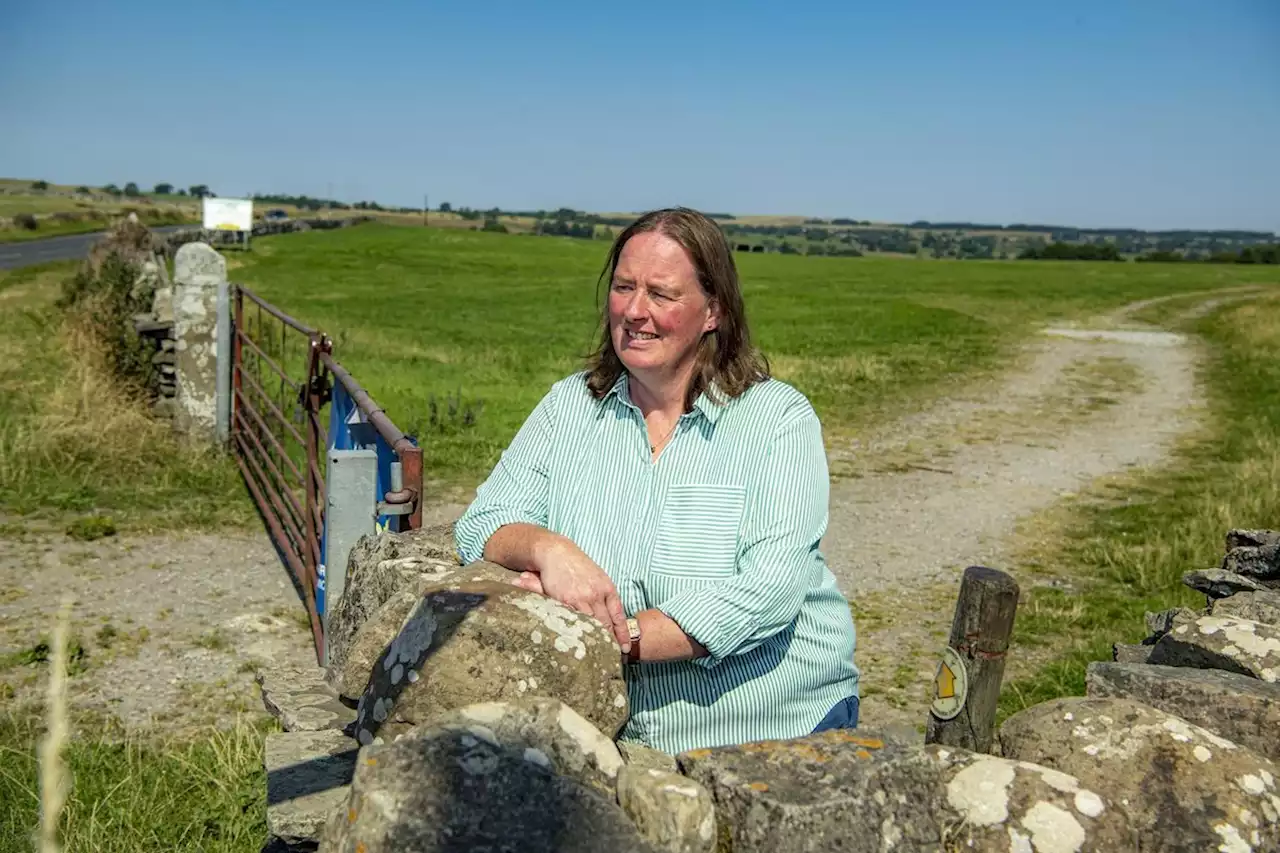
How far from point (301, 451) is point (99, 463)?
1.65 m

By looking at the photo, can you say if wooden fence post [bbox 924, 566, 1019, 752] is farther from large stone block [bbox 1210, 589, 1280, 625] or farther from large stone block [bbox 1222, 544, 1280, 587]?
large stone block [bbox 1222, 544, 1280, 587]

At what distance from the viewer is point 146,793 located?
14.8 feet

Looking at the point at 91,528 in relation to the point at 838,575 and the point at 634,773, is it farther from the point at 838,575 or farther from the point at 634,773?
the point at 634,773

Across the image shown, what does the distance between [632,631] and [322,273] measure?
3780 centimetres

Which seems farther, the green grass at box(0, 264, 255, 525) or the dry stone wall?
the green grass at box(0, 264, 255, 525)

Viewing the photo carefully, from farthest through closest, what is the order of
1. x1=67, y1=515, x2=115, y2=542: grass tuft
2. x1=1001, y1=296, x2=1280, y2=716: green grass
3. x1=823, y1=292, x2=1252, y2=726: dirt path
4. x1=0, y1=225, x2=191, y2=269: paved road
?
x1=0, y1=225, x2=191, y2=269: paved road < x1=67, y1=515, x2=115, y2=542: grass tuft < x1=823, y1=292, x2=1252, y2=726: dirt path < x1=1001, y1=296, x2=1280, y2=716: green grass

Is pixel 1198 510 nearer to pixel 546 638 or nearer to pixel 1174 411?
pixel 1174 411

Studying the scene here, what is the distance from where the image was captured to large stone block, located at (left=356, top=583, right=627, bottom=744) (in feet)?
7.73

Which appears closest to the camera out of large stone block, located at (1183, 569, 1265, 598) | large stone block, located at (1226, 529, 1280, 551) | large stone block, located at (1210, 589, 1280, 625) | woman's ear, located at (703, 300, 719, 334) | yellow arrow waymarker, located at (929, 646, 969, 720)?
yellow arrow waymarker, located at (929, 646, 969, 720)

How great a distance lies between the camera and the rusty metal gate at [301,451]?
14.8 ft

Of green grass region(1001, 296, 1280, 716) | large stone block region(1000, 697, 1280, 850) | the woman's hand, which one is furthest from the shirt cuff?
green grass region(1001, 296, 1280, 716)

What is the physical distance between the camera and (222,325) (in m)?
10.6

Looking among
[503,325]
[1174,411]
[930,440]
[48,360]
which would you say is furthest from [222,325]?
[503,325]

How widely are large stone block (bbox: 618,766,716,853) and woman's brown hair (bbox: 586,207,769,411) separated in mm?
1109
